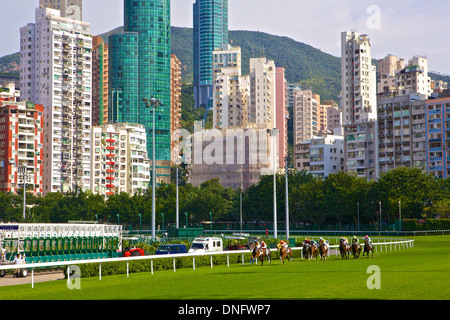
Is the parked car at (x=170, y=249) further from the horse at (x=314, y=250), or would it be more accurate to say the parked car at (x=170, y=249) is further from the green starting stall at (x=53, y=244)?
the horse at (x=314, y=250)

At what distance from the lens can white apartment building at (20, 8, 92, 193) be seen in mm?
167000

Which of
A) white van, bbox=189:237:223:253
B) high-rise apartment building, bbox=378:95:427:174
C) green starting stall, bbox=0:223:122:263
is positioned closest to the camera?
green starting stall, bbox=0:223:122:263

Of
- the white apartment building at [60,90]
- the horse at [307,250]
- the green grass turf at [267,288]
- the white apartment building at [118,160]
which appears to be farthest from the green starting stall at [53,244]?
the white apartment building at [118,160]

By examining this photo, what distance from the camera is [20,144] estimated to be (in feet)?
501

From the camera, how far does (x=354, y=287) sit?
2277 cm

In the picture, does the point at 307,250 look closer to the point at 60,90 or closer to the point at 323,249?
the point at 323,249

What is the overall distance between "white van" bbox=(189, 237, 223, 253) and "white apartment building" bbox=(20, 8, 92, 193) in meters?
121

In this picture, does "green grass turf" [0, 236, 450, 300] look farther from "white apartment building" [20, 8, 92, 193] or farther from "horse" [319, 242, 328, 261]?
"white apartment building" [20, 8, 92, 193]

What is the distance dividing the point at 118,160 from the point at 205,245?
13668 centimetres

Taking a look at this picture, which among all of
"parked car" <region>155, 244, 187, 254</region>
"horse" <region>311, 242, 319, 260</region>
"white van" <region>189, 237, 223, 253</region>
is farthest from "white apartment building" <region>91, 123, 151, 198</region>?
"horse" <region>311, 242, 319, 260</region>

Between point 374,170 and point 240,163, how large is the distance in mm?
35769

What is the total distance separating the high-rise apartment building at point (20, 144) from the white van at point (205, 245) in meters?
104

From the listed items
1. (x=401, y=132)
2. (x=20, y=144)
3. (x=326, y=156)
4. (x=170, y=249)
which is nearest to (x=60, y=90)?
(x=20, y=144)
